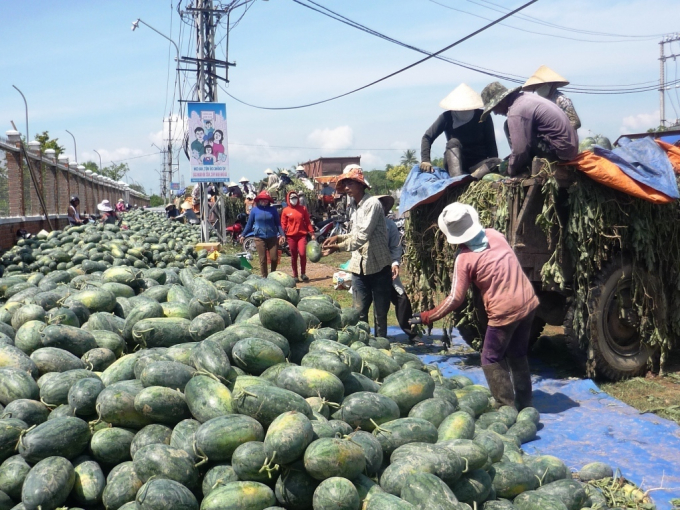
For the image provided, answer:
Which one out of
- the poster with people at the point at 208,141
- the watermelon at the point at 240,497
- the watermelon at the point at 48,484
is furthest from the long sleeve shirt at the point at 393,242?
the poster with people at the point at 208,141

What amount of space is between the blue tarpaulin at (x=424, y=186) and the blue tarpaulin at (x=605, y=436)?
2.40 m

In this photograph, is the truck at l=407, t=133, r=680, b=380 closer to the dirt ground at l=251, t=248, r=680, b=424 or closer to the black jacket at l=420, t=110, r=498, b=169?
the dirt ground at l=251, t=248, r=680, b=424

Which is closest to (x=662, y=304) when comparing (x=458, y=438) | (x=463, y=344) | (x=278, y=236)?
(x=463, y=344)

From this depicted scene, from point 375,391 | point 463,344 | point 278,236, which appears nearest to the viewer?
point 375,391

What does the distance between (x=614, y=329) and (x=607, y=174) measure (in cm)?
177

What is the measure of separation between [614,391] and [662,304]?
45.2 inches

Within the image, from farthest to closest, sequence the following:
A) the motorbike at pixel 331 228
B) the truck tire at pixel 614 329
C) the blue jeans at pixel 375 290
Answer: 1. the motorbike at pixel 331 228
2. the blue jeans at pixel 375 290
3. the truck tire at pixel 614 329

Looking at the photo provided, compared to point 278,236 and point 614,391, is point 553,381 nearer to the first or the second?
point 614,391

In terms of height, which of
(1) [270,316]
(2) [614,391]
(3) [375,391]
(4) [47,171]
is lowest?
(2) [614,391]

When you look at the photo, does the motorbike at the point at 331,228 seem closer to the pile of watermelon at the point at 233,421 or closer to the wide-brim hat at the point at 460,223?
the wide-brim hat at the point at 460,223

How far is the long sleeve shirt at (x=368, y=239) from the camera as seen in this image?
7332mm

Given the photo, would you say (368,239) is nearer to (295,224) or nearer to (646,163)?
(646,163)

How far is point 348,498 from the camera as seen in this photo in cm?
284

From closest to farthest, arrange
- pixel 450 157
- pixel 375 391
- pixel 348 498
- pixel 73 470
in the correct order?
pixel 348 498
pixel 73 470
pixel 375 391
pixel 450 157
